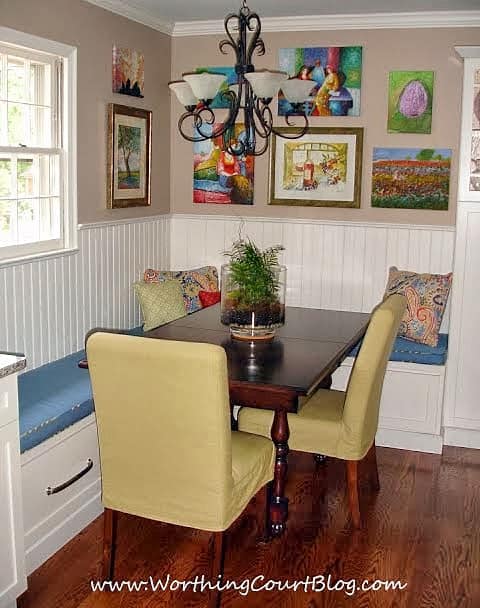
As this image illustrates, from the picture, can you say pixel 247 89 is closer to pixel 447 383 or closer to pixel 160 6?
pixel 160 6

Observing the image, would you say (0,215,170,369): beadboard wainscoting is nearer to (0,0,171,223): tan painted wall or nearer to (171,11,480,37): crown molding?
(0,0,171,223): tan painted wall

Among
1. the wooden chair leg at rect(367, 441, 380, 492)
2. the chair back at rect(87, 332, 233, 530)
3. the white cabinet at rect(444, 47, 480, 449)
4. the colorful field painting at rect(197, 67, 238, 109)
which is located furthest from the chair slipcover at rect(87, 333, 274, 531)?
the colorful field painting at rect(197, 67, 238, 109)

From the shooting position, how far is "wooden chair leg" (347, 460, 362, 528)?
326 centimetres

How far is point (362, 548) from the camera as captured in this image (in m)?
3.13

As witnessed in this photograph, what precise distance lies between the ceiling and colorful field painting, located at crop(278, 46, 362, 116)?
24 cm

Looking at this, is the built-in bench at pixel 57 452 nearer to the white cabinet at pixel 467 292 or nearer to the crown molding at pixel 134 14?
the white cabinet at pixel 467 292

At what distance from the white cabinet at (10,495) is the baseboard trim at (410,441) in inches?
92.7

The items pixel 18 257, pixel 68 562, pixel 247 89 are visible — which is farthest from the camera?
pixel 18 257

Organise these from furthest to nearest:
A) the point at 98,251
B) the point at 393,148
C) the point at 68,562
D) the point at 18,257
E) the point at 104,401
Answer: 1. the point at 393,148
2. the point at 98,251
3. the point at 18,257
4. the point at 68,562
5. the point at 104,401

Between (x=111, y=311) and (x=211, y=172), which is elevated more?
(x=211, y=172)

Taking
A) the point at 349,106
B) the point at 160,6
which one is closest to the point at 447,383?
the point at 349,106

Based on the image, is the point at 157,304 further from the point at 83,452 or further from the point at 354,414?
the point at 354,414

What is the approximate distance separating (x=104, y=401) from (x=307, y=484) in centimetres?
151

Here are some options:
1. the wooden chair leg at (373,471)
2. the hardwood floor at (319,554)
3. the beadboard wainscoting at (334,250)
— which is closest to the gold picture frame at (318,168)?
the beadboard wainscoting at (334,250)
